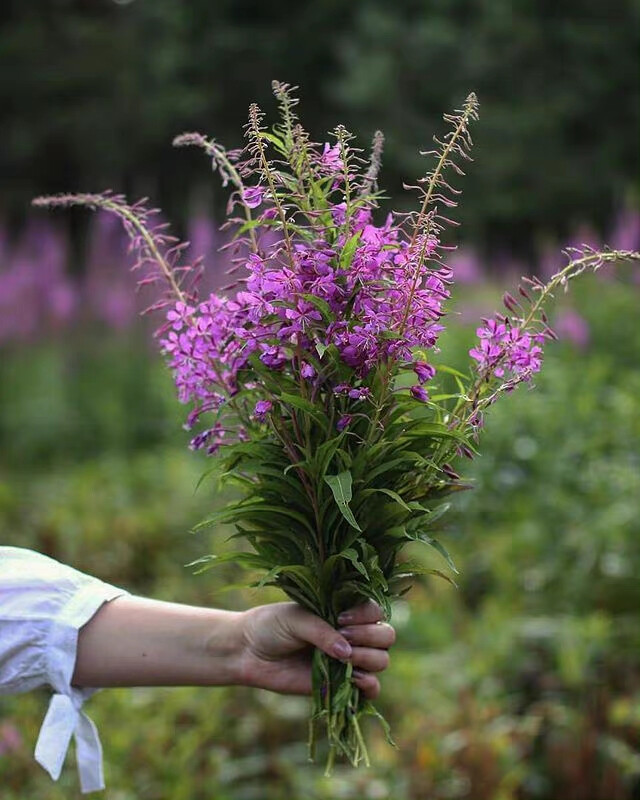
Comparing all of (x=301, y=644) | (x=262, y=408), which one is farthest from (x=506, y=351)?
(x=301, y=644)

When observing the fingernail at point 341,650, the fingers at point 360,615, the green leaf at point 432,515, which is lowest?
the fingernail at point 341,650

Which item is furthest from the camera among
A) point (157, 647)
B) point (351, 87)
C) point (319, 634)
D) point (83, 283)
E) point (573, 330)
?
point (351, 87)

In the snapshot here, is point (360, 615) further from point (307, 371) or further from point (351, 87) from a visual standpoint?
point (351, 87)

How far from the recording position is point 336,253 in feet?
5.34

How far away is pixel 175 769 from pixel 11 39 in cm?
1719

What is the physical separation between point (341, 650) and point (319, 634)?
45 millimetres

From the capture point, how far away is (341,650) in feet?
5.92

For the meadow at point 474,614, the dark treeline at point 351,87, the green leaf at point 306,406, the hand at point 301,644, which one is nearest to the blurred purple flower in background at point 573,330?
the meadow at point 474,614

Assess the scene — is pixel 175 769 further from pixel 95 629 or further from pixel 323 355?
pixel 323 355

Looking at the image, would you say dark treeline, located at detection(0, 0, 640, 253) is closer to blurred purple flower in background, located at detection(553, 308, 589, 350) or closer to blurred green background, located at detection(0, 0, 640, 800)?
blurred green background, located at detection(0, 0, 640, 800)

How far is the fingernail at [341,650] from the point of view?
180 centimetres

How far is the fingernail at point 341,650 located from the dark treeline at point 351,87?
600 inches

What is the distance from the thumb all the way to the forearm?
16cm

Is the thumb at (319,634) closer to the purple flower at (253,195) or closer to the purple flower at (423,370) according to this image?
the purple flower at (423,370)
